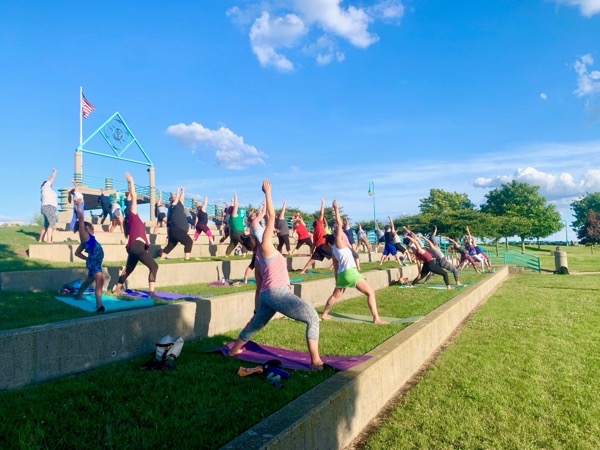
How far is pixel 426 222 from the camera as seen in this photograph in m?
60.9

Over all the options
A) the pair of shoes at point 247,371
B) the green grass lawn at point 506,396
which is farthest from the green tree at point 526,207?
the pair of shoes at point 247,371

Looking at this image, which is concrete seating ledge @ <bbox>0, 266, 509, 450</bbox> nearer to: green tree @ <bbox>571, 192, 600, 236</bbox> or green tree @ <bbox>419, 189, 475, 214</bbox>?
green tree @ <bbox>419, 189, 475, 214</bbox>

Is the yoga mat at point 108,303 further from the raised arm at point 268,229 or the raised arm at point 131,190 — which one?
the raised arm at point 268,229

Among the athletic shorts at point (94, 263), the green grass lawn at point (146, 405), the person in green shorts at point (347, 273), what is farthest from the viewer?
the person in green shorts at point (347, 273)

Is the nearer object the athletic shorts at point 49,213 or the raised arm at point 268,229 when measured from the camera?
the raised arm at point 268,229

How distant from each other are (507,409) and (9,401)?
4.78 m

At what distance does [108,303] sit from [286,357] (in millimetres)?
3993

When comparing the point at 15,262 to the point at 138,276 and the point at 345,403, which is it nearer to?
the point at 138,276

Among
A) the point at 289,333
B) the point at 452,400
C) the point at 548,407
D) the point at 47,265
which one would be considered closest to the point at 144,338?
the point at 289,333

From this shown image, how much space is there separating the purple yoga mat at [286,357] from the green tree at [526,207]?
7329cm

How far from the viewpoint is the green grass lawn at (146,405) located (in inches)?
132

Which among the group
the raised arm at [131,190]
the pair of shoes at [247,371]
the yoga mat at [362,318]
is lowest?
the yoga mat at [362,318]

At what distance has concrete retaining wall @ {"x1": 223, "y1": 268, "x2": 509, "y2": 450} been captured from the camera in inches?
127

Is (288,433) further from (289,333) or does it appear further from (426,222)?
(426,222)
